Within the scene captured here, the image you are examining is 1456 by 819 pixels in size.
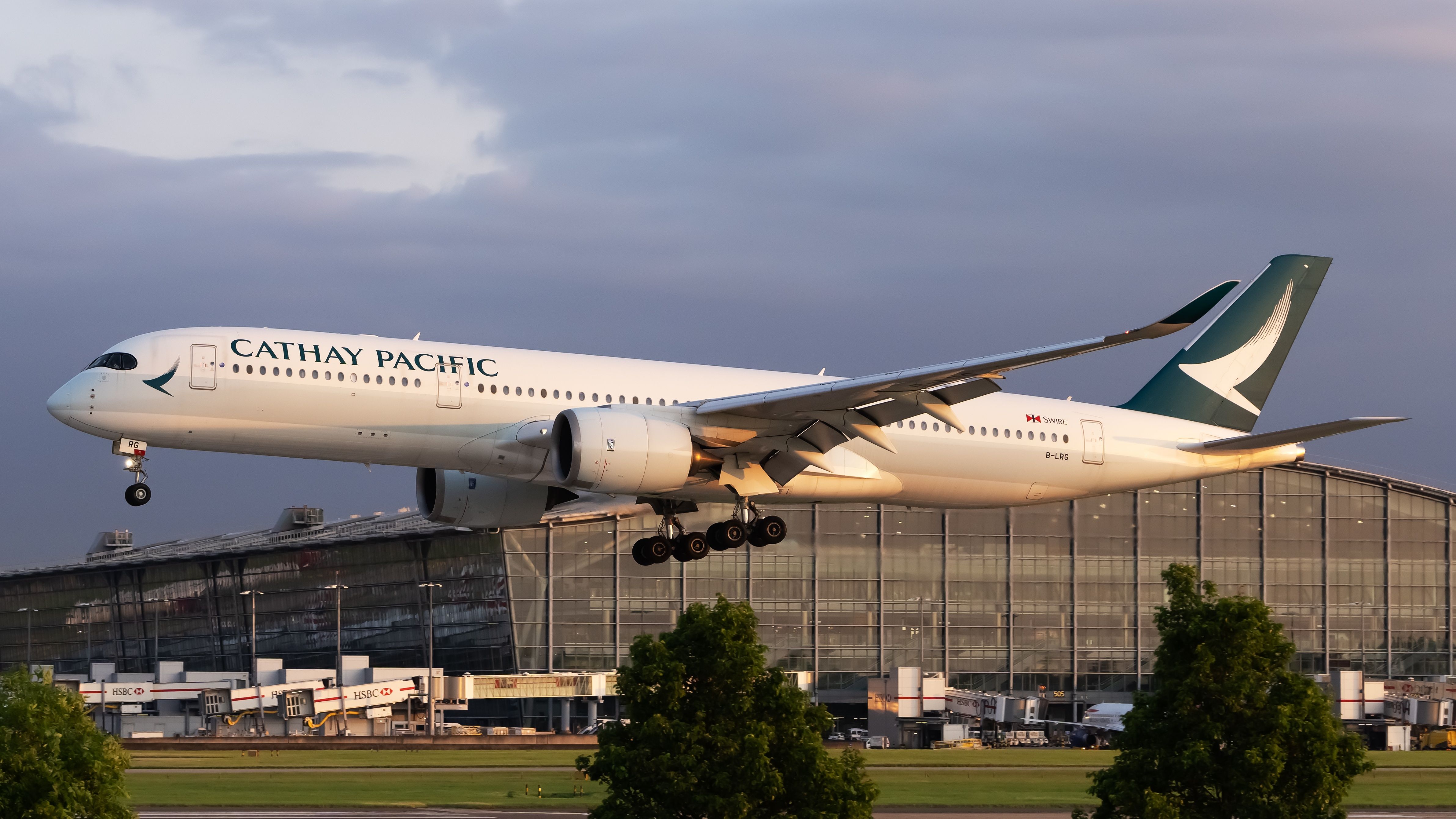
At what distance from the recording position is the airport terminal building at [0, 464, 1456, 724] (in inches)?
4117

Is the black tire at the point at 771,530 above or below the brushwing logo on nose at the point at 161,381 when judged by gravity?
below

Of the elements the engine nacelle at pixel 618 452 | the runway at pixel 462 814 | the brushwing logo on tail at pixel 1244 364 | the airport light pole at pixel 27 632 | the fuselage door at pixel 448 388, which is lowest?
the airport light pole at pixel 27 632

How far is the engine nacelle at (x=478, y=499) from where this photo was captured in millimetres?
43969

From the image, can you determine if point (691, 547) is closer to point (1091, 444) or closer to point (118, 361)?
point (1091, 444)

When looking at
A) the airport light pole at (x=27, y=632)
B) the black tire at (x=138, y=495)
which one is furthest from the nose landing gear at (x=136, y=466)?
the airport light pole at (x=27, y=632)

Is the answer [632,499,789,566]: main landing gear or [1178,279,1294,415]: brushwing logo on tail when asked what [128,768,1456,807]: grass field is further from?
[1178,279,1294,415]: brushwing logo on tail

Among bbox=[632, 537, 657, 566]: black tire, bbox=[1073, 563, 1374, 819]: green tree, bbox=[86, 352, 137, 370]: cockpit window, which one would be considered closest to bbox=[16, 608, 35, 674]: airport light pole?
bbox=[632, 537, 657, 566]: black tire

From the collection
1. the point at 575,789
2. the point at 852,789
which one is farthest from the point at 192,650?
the point at 852,789

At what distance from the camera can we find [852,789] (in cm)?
2884

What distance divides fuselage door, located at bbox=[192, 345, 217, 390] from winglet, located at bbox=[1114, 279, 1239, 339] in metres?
19.8

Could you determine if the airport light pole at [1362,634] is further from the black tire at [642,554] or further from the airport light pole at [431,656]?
the black tire at [642,554]

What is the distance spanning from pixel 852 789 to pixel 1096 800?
2526 cm

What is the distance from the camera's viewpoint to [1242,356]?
49500mm

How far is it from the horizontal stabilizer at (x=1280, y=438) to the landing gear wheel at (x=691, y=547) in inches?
556
